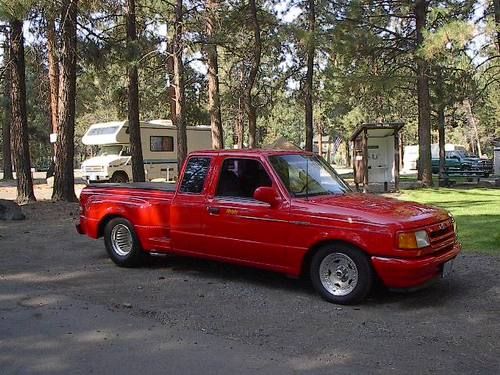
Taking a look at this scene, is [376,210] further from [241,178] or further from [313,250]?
[241,178]

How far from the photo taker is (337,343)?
500 centimetres

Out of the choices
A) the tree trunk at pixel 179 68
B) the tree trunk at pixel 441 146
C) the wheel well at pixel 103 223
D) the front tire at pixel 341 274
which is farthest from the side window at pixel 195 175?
the tree trunk at pixel 441 146

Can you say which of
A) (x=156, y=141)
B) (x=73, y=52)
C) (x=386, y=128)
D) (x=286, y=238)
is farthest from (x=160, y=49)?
(x=286, y=238)

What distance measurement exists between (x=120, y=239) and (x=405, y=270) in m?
4.25

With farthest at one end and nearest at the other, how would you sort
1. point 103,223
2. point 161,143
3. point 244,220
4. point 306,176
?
point 161,143 < point 103,223 < point 306,176 < point 244,220

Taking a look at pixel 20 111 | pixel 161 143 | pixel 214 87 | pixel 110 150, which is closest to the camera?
pixel 20 111

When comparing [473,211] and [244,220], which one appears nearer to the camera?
[244,220]

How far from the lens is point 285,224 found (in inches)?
255

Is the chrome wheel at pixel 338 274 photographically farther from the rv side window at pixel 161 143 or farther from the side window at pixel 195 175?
the rv side window at pixel 161 143

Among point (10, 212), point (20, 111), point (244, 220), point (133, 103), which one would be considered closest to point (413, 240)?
point (244, 220)

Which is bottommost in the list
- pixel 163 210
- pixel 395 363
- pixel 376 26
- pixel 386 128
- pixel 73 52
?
pixel 395 363

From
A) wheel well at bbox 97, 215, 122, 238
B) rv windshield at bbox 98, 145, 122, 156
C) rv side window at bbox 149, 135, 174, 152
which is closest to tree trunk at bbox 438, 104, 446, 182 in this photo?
rv side window at bbox 149, 135, 174, 152

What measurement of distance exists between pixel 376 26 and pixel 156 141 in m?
12.3

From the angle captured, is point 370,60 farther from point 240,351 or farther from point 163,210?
point 240,351
